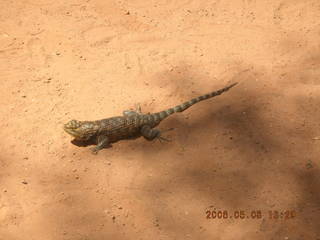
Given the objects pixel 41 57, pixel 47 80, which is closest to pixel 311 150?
pixel 47 80

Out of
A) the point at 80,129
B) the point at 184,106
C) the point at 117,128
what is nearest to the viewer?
the point at 80,129

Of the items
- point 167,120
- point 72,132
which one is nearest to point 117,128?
point 72,132

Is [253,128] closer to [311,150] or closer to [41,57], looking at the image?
[311,150]

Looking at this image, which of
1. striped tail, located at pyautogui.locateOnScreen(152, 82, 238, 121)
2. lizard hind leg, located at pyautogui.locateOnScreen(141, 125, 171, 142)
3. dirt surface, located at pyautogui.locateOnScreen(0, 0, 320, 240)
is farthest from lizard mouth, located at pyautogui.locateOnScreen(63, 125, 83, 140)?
striped tail, located at pyautogui.locateOnScreen(152, 82, 238, 121)

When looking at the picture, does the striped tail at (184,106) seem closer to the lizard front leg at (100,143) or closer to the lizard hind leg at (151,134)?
the lizard hind leg at (151,134)
